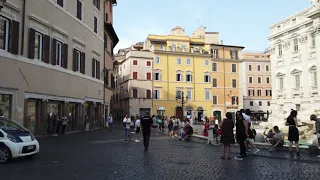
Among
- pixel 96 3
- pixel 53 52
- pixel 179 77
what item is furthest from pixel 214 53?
pixel 53 52

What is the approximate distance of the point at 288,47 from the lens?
46.1 m

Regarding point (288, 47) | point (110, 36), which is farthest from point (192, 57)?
point (110, 36)

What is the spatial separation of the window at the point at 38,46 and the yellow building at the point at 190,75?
39.4 metres

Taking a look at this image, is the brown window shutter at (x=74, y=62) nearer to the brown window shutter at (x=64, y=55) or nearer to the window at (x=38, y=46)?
the brown window shutter at (x=64, y=55)

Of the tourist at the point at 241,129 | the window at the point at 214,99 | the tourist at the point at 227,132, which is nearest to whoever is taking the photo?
the tourist at the point at 227,132

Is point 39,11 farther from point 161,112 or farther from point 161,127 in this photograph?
point 161,112

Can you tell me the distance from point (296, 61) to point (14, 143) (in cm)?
4146

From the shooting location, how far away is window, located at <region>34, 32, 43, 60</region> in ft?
68.1

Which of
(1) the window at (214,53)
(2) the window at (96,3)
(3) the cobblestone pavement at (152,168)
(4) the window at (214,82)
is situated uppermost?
(1) the window at (214,53)

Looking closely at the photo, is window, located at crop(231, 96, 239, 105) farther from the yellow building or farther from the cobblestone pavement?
the cobblestone pavement

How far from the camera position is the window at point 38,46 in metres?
20.8

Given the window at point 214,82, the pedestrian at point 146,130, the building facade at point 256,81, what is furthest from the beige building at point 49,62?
the building facade at point 256,81

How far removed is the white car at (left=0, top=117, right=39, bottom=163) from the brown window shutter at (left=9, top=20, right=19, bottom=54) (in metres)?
8.08

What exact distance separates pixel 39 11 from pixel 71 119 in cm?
908
